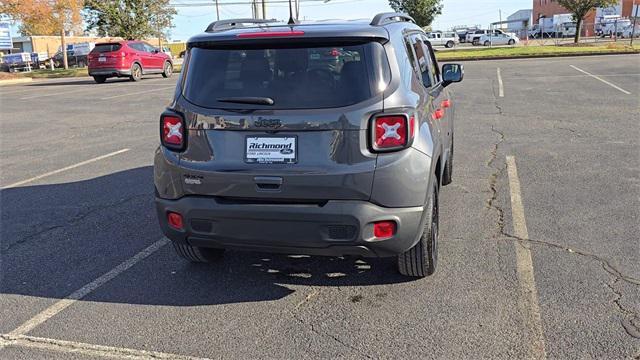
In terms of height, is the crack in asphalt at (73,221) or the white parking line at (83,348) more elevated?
the crack in asphalt at (73,221)

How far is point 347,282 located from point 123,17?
3637 cm

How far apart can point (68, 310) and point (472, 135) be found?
23.9ft

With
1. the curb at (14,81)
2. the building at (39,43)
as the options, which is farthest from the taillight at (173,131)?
the building at (39,43)

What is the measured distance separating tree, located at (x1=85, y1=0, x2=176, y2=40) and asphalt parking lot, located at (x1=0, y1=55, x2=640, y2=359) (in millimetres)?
31360

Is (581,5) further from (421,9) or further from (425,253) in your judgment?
(425,253)

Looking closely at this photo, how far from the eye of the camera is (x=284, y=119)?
3.31 m

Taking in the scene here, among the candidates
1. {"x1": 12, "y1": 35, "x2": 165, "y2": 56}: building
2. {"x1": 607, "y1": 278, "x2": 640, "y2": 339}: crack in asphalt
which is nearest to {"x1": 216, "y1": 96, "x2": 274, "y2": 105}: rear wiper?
{"x1": 607, "y1": 278, "x2": 640, "y2": 339}: crack in asphalt

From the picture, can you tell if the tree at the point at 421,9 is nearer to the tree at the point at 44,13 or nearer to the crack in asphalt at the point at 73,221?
the tree at the point at 44,13

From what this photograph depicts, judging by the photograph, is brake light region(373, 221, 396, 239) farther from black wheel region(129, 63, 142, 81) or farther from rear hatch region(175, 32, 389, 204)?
black wheel region(129, 63, 142, 81)

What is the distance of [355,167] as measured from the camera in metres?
3.25

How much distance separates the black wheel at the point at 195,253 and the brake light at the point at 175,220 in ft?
1.61

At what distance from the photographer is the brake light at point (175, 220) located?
359 cm

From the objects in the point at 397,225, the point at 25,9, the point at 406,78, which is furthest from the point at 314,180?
the point at 25,9

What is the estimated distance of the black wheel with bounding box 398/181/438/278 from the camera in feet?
12.2
